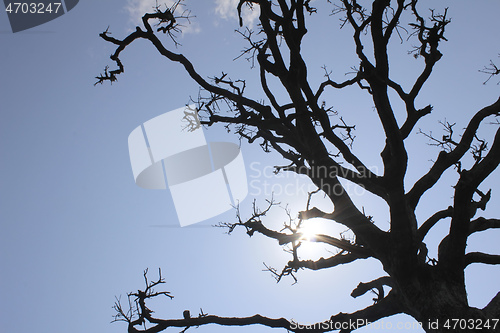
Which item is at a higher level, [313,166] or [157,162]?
[157,162]

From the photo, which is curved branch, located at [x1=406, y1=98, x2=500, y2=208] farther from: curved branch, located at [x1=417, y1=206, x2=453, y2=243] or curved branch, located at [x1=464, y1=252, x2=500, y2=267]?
curved branch, located at [x1=464, y1=252, x2=500, y2=267]

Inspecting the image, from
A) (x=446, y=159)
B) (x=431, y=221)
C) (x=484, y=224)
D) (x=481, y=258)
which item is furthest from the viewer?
(x=446, y=159)

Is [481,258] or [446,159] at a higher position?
[446,159]

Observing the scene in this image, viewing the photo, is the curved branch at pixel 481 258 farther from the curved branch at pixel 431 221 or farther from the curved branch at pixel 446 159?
the curved branch at pixel 446 159

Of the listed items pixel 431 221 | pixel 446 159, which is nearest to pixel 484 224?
pixel 431 221

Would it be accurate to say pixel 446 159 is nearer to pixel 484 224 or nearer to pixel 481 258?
pixel 484 224

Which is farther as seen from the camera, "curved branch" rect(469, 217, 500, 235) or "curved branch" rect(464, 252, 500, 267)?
"curved branch" rect(469, 217, 500, 235)

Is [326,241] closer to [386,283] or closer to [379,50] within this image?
[386,283]

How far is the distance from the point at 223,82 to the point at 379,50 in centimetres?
→ 306

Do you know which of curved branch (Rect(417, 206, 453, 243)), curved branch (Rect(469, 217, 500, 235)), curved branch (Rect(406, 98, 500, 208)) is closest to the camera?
curved branch (Rect(469, 217, 500, 235))

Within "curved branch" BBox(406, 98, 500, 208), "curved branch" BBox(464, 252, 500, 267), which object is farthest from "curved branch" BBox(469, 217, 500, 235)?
Result: "curved branch" BBox(406, 98, 500, 208)

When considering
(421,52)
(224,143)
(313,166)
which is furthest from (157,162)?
(421,52)

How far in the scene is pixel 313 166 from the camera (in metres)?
6.07

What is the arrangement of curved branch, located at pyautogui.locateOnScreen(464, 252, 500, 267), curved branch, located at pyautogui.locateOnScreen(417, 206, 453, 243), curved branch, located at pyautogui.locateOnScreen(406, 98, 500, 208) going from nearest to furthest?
curved branch, located at pyautogui.locateOnScreen(464, 252, 500, 267) < curved branch, located at pyautogui.locateOnScreen(417, 206, 453, 243) < curved branch, located at pyautogui.locateOnScreen(406, 98, 500, 208)
